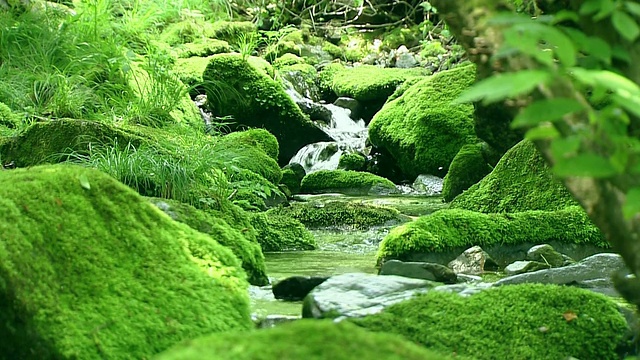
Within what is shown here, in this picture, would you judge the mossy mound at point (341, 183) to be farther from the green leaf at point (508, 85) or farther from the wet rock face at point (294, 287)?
the green leaf at point (508, 85)

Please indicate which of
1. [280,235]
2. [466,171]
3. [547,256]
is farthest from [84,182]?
[466,171]

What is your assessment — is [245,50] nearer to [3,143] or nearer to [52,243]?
[3,143]

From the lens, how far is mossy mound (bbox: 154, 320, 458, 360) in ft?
4.27

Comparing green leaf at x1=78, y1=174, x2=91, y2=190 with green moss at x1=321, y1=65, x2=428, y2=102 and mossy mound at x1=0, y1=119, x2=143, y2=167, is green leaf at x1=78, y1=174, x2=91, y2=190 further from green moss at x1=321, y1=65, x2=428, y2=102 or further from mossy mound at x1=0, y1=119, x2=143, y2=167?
green moss at x1=321, y1=65, x2=428, y2=102

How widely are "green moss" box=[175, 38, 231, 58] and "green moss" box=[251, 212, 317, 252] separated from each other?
8.63 metres

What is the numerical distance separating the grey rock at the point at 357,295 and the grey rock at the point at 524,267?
1.63 metres

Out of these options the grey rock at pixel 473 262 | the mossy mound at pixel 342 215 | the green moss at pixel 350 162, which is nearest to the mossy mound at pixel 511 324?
the grey rock at pixel 473 262

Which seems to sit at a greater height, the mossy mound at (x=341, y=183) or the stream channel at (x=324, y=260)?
the stream channel at (x=324, y=260)

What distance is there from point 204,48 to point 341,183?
18.4 ft

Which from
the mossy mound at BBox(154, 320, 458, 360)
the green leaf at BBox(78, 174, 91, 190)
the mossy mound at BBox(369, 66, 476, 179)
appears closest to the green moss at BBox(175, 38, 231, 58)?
the mossy mound at BBox(369, 66, 476, 179)

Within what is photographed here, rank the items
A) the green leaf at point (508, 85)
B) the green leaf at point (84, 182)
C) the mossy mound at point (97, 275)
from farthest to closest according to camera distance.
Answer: the green leaf at point (84, 182), the mossy mound at point (97, 275), the green leaf at point (508, 85)

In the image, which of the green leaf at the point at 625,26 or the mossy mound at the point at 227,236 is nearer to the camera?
the green leaf at the point at 625,26

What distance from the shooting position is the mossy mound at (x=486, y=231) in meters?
5.13

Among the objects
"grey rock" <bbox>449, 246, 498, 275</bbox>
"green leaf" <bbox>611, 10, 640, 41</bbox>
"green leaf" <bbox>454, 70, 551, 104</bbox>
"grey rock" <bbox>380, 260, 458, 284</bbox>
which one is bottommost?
"grey rock" <bbox>449, 246, 498, 275</bbox>
